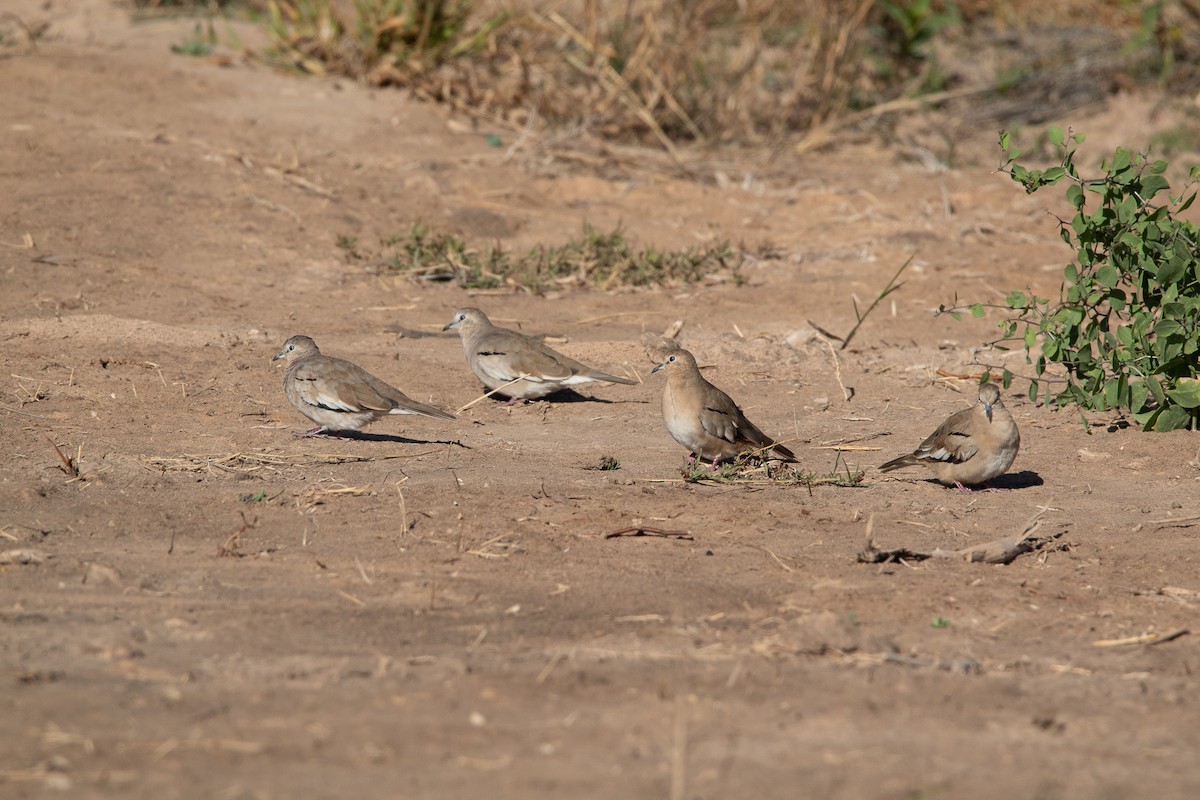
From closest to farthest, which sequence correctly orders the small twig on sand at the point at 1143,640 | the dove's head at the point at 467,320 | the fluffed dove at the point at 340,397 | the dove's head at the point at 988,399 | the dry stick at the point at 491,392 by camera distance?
the small twig on sand at the point at 1143,640
the dove's head at the point at 988,399
the fluffed dove at the point at 340,397
the dry stick at the point at 491,392
the dove's head at the point at 467,320

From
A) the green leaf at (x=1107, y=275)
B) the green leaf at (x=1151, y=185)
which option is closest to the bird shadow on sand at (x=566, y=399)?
the green leaf at (x=1107, y=275)

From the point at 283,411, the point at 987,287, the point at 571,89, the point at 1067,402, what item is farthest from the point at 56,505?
the point at 571,89

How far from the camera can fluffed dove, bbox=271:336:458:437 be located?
25.2 ft

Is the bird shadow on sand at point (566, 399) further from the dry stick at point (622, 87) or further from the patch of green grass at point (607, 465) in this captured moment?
the dry stick at point (622, 87)

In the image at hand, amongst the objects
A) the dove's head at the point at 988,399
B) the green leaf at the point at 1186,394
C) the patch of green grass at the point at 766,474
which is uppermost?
the green leaf at the point at 1186,394

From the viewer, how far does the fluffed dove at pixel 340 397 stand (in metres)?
7.68

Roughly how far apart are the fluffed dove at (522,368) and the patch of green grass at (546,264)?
2322 millimetres

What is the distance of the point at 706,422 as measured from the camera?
725 centimetres

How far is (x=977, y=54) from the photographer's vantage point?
57.6 ft

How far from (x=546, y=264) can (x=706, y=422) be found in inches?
175

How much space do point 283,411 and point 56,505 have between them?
7.27 feet

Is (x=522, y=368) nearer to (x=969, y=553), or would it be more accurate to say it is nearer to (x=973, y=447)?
(x=973, y=447)

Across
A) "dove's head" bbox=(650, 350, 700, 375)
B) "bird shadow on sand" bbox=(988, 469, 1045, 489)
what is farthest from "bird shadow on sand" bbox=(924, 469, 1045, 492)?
"dove's head" bbox=(650, 350, 700, 375)

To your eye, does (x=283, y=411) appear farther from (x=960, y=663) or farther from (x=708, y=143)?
(x=708, y=143)
